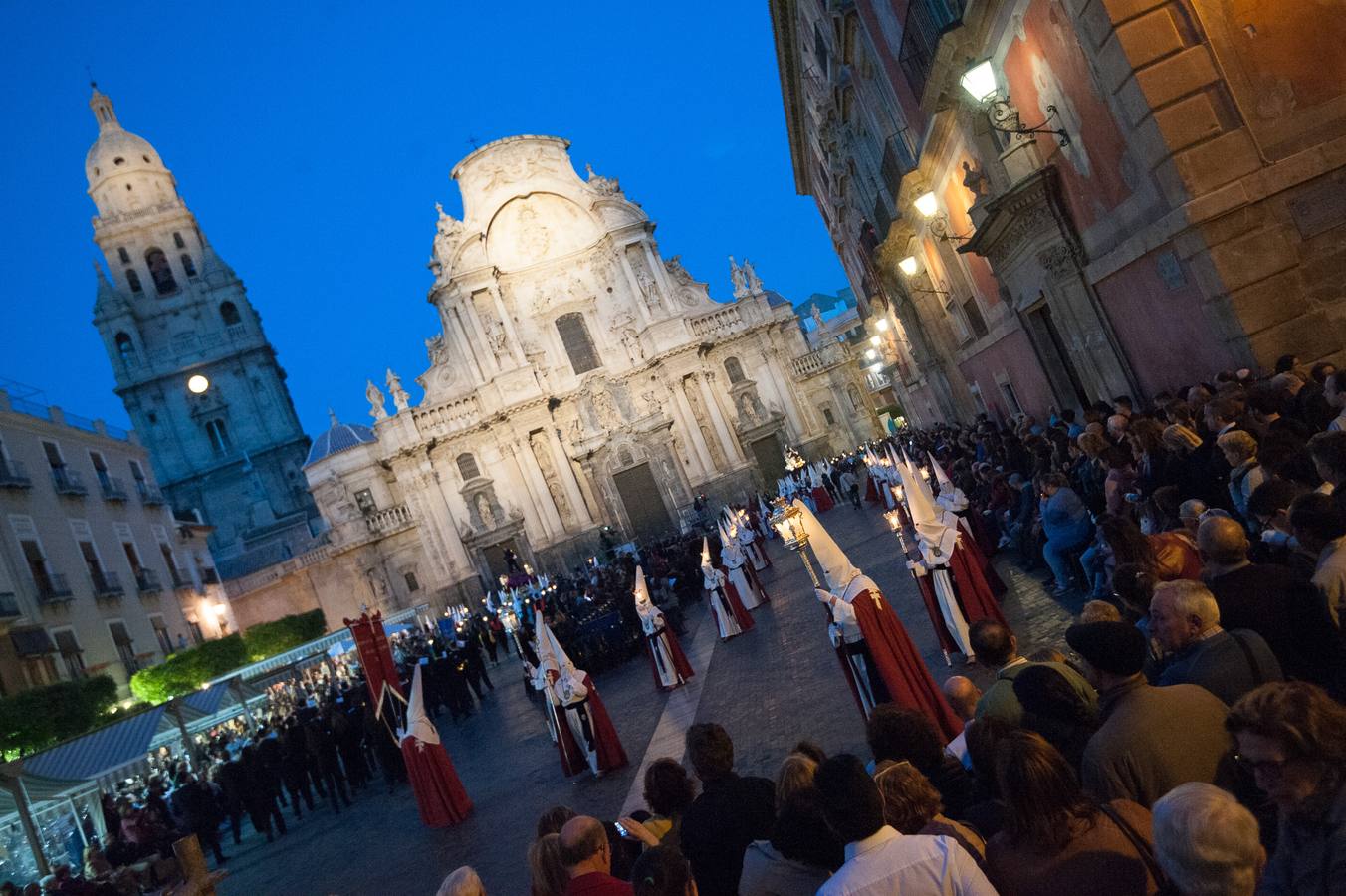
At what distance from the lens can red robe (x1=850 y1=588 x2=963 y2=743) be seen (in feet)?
22.4

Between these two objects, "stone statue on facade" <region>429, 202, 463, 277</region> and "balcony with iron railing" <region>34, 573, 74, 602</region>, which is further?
"stone statue on facade" <region>429, 202, 463, 277</region>

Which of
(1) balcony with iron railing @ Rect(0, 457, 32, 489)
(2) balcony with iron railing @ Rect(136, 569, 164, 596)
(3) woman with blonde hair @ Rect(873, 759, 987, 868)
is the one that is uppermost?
(1) balcony with iron railing @ Rect(0, 457, 32, 489)

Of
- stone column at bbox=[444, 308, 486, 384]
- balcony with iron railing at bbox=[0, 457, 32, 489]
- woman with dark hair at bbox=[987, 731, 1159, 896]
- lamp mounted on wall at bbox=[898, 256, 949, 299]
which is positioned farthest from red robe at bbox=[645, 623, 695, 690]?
stone column at bbox=[444, 308, 486, 384]

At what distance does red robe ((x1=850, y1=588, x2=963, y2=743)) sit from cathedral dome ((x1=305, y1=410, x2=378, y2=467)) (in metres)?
39.3

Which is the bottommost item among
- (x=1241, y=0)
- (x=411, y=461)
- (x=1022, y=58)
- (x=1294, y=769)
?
(x=1294, y=769)

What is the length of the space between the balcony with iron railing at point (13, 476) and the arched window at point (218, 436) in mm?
28768

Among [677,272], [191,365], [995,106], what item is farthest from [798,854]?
[191,365]

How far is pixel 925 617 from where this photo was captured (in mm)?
11336

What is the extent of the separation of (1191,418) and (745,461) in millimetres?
34646

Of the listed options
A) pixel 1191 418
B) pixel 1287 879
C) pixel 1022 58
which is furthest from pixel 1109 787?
pixel 1022 58

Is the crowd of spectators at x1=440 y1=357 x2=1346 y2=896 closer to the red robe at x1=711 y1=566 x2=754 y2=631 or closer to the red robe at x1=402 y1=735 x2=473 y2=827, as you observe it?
the red robe at x1=402 y1=735 x2=473 y2=827

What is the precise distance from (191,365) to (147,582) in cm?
2687

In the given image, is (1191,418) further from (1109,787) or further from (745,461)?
(745,461)

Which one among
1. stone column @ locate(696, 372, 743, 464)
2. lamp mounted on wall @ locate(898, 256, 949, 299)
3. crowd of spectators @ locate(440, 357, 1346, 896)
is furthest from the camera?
stone column @ locate(696, 372, 743, 464)
